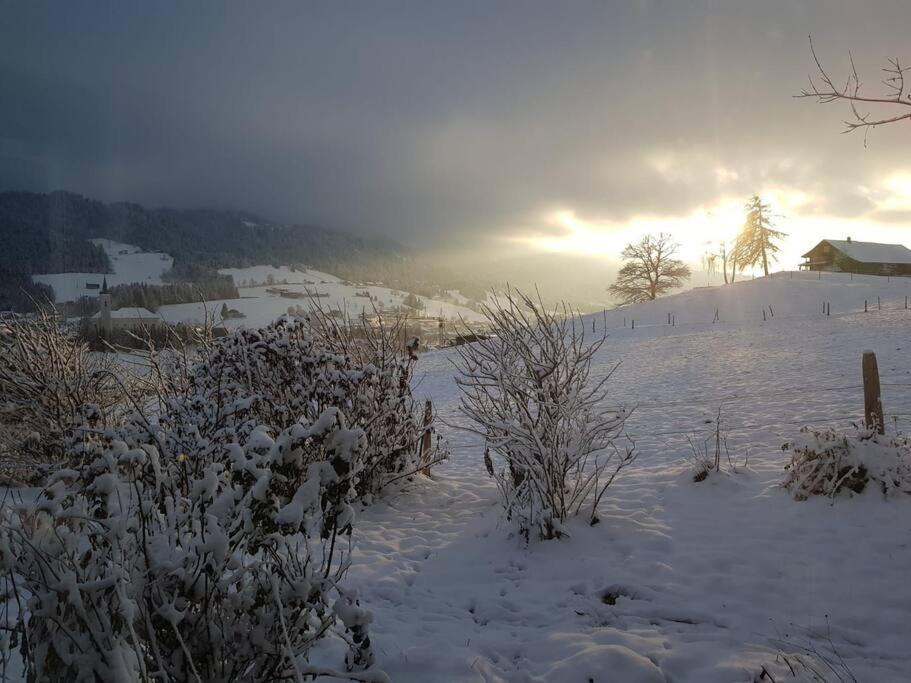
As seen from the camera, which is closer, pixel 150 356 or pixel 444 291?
pixel 150 356

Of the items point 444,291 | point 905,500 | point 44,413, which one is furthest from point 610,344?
point 444,291

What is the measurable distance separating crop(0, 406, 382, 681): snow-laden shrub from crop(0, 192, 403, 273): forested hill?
108166 millimetres

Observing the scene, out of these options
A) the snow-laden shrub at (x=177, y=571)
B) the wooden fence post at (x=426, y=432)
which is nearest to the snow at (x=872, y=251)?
the wooden fence post at (x=426, y=432)

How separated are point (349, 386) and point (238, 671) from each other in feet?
12.4

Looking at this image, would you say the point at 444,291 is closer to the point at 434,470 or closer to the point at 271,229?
the point at 434,470

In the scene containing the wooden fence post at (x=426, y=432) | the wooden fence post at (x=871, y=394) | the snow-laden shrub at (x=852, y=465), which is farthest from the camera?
the wooden fence post at (x=426, y=432)

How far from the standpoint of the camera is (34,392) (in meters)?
7.25

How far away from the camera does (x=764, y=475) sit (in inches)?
229

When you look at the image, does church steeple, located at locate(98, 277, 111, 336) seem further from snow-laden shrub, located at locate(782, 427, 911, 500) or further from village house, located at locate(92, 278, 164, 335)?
snow-laden shrub, located at locate(782, 427, 911, 500)

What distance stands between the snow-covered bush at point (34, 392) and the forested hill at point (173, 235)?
330 ft

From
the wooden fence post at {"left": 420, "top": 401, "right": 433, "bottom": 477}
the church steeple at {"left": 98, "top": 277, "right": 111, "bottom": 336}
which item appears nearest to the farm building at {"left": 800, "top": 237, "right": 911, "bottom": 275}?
the wooden fence post at {"left": 420, "top": 401, "right": 433, "bottom": 477}

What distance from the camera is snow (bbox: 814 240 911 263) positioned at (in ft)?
167

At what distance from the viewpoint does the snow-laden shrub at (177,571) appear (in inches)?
63.4

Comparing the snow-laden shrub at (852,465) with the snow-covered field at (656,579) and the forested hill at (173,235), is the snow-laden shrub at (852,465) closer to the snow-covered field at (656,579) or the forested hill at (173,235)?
the snow-covered field at (656,579)
